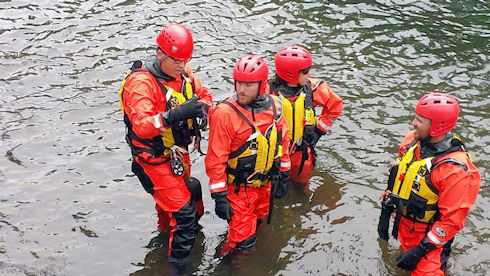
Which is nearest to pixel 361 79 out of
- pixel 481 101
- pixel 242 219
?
pixel 481 101

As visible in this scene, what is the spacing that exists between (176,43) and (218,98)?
4998 mm

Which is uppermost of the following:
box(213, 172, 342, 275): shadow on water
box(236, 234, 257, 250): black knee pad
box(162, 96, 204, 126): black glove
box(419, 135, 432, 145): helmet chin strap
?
box(162, 96, 204, 126): black glove

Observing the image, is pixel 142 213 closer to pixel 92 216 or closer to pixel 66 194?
pixel 92 216

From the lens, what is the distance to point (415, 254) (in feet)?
18.1

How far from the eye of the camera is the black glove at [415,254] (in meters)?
5.40

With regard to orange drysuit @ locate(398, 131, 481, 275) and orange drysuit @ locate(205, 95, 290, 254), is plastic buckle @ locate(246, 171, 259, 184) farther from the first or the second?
orange drysuit @ locate(398, 131, 481, 275)

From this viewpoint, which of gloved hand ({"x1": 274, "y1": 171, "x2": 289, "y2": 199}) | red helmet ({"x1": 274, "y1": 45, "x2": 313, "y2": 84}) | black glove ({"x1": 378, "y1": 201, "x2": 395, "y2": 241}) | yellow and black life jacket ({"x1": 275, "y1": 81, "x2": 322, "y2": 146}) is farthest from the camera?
yellow and black life jacket ({"x1": 275, "y1": 81, "x2": 322, "y2": 146})

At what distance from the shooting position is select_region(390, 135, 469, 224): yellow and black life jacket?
214 inches

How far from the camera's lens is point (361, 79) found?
447 inches

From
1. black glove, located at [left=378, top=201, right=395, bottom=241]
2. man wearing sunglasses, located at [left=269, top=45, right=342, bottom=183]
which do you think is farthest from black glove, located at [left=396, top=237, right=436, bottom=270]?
man wearing sunglasses, located at [left=269, top=45, right=342, bottom=183]

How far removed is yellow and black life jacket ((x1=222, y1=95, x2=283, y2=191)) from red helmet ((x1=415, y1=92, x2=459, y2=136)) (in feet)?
5.46

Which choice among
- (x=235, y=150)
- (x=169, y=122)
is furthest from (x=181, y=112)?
(x=235, y=150)

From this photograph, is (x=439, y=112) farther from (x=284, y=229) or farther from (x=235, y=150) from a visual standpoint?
(x=284, y=229)

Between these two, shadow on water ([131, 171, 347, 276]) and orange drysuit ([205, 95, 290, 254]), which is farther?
shadow on water ([131, 171, 347, 276])
